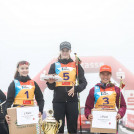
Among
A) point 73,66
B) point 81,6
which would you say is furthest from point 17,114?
point 81,6

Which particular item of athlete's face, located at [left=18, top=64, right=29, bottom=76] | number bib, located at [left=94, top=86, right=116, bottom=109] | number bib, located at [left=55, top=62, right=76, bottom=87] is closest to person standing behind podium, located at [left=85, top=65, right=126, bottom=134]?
number bib, located at [left=94, top=86, right=116, bottom=109]

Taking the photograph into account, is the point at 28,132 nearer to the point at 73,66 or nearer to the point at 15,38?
the point at 73,66

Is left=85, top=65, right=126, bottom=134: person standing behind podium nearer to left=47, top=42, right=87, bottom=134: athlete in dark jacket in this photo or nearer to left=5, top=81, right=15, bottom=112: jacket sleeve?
left=47, top=42, right=87, bottom=134: athlete in dark jacket

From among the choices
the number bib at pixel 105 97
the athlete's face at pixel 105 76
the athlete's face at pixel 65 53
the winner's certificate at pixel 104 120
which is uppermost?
the athlete's face at pixel 65 53

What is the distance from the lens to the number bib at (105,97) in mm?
2486

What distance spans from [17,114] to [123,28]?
8.65 ft

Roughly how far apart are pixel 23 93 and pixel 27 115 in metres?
0.29

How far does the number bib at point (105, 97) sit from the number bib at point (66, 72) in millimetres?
332

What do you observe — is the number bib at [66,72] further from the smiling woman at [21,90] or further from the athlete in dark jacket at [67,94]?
the smiling woman at [21,90]

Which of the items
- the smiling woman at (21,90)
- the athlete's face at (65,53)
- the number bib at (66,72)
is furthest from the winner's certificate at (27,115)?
the athlete's face at (65,53)

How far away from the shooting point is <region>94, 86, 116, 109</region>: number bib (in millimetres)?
2486

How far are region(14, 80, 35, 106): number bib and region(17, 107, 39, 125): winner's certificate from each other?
20 cm

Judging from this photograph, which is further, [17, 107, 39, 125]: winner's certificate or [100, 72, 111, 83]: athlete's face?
[100, 72, 111, 83]: athlete's face

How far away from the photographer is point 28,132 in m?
2.38
